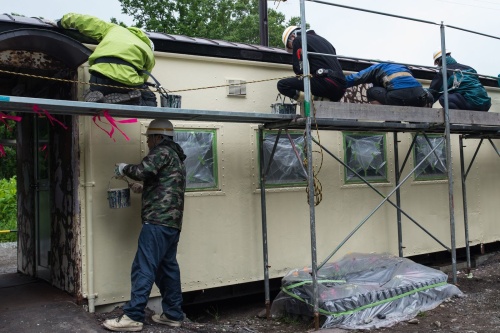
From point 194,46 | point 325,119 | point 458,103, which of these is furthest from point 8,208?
point 458,103

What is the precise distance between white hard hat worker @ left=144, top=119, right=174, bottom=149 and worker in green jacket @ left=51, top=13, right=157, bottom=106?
0.21 m

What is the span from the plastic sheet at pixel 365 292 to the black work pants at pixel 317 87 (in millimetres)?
2099

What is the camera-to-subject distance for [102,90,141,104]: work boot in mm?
5145

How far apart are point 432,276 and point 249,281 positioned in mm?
2243

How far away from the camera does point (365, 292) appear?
602cm

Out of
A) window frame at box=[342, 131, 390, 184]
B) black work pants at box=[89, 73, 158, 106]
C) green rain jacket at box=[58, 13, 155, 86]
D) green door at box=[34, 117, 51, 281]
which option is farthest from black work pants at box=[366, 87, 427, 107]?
green door at box=[34, 117, 51, 281]

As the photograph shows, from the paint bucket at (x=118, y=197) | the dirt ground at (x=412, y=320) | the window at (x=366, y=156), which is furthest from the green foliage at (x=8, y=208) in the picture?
the window at (x=366, y=156)

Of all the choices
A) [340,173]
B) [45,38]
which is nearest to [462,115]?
[340,173]

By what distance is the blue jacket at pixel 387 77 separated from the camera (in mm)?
7062

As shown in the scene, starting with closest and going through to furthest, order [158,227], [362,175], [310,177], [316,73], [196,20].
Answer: [158,227] → [310,177] → [316,73] → [362,175] → [196,20]

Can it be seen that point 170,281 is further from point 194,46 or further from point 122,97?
point 194,46

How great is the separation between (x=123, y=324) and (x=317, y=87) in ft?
11.1

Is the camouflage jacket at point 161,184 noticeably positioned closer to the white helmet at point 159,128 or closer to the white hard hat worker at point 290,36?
the white helmet at point 159,128

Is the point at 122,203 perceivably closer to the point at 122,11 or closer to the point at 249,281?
the point at 249,281
